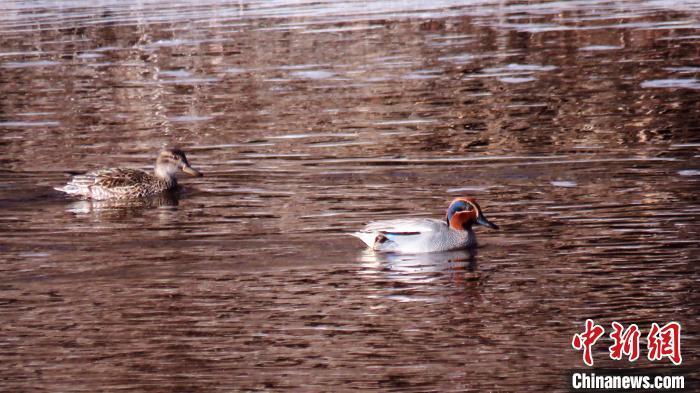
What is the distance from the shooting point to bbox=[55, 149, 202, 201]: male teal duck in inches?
717

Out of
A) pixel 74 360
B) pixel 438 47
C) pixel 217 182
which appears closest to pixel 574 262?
pixel 74 360

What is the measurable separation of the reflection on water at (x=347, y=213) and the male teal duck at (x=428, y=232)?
18 centimetres

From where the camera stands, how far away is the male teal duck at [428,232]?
14586 mm

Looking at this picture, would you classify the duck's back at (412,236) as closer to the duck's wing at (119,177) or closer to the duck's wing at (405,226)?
the duck's wing at (405,226)

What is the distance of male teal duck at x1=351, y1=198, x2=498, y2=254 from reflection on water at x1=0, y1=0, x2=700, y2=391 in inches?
7.0

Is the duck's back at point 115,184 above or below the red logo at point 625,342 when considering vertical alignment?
above

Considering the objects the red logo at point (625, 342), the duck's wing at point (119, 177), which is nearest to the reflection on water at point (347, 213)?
the red logo at point (625, 342)

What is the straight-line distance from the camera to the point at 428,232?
14656mm

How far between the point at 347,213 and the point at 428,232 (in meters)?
1.90

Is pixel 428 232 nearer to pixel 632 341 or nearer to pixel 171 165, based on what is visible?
pixel 632 341

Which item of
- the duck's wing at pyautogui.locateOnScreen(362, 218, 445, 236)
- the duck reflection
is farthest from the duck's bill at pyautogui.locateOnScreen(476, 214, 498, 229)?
the duck's wing at pyautogui.locateOnScreen(362, 218, 445, 236)

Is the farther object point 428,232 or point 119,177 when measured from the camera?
point 119,177

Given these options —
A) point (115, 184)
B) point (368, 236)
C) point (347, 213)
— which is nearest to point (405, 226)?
point (368, 236)

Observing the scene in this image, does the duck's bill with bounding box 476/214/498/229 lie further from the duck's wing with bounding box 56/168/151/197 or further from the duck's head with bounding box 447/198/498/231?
the duck's wing with bounding box 56/168/151/197
